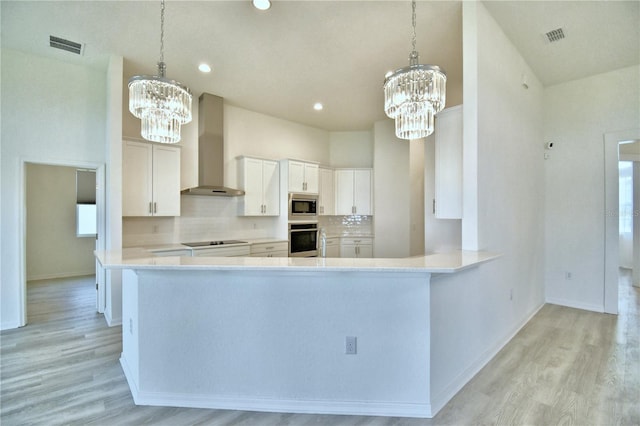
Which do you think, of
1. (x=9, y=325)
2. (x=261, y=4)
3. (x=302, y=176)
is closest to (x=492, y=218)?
(x=261, y=4)

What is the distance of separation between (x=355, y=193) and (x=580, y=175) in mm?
3650

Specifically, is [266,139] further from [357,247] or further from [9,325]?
[9,325]

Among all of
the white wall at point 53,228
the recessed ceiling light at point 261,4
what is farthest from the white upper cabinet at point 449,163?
the white wall at point 53,228

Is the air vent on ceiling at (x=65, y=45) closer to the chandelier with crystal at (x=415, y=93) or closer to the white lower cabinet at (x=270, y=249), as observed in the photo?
the white lower cabinet at (x=270, y=249)

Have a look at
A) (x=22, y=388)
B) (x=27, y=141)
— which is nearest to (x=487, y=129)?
(x=22, y=388)

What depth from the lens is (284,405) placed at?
80.2 inches

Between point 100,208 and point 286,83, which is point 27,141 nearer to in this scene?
point 100,208

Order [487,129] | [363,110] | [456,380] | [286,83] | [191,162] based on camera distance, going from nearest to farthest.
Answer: [456,380] → [487,129] → [286,83] → [191,162] → [363,110]

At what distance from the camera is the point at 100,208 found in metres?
3.91

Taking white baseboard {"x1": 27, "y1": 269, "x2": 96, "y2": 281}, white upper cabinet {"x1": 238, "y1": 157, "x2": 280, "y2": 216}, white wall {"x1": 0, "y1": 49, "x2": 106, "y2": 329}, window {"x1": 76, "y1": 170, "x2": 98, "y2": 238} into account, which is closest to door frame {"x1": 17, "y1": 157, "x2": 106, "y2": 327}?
white wall {"x1": 0, "y1": 49, "x2": 106, "y2": 329}

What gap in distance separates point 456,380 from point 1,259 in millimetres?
4980

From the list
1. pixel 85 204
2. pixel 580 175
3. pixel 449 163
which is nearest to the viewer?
pixel 449 163

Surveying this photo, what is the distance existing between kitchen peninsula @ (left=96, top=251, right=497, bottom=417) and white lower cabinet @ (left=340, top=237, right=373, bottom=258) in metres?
4.16

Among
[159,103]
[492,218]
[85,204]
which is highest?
[159,103]
